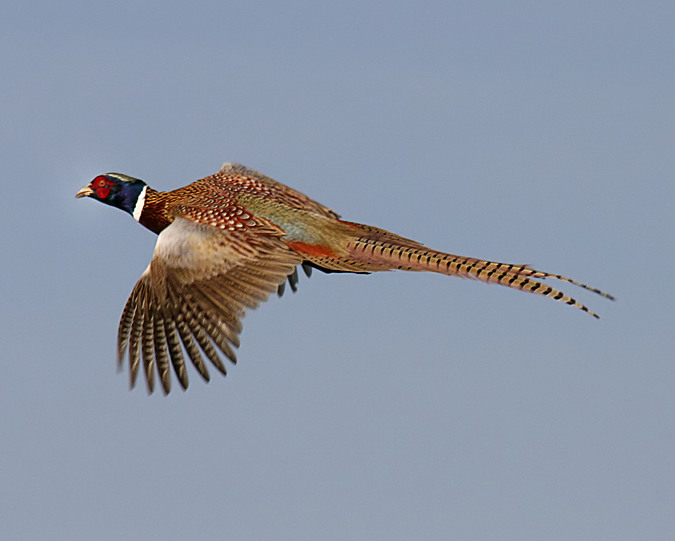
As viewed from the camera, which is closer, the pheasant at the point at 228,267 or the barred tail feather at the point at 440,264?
the barred tail feather at the point at 440,264

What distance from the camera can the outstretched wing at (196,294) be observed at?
36.1 feet

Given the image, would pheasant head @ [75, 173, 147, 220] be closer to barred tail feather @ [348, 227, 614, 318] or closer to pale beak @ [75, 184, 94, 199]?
pale beak @ [75, 184, 94, 199]

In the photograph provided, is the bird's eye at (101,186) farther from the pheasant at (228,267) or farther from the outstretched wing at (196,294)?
the outstretched wing at (196,294)

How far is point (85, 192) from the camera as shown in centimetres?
1317

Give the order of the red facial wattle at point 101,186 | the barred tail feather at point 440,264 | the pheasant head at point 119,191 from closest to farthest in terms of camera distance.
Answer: the barred tail feather at point 440,264 → the pheasant head at point 119,191 → the red facial wattle at point 101,186

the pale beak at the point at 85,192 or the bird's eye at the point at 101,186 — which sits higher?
the bird's eye at the point at 101,186

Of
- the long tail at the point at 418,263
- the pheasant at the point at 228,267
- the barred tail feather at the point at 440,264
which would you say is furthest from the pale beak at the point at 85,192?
the barred tail feather at the point at 440,264

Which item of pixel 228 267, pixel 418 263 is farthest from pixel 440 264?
pixel 228 267

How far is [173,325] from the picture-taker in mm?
11273

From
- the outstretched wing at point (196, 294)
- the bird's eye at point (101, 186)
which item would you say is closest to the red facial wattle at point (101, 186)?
the bird's eye at point (101, 186)

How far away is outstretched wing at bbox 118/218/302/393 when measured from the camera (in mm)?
10992

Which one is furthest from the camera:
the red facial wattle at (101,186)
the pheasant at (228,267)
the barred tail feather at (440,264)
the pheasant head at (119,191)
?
the red facial wattle at (101,186)

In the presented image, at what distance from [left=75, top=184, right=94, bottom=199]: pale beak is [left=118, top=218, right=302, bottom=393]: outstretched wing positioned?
1929 mm

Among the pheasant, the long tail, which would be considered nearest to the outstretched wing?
the pheasant
